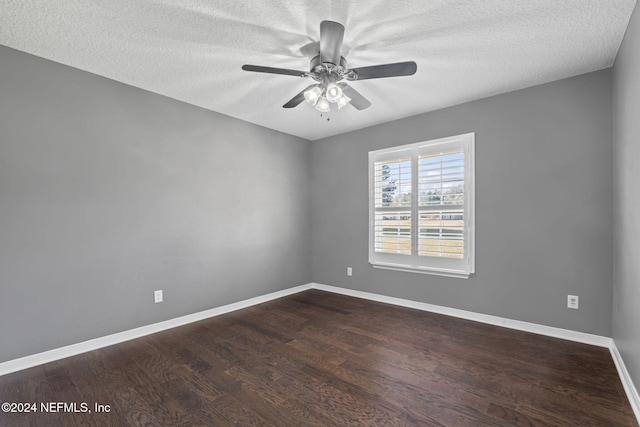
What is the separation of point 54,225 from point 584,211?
4.56 meters

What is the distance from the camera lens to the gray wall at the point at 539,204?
2.57 m

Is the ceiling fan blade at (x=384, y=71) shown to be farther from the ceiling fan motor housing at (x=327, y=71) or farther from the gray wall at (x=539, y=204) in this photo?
the gray wall at (x=539, y=204)

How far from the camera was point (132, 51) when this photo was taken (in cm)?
228

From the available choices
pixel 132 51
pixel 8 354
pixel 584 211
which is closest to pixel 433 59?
A: pixel 584 211

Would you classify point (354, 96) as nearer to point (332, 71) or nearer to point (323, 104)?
point (323, 104)

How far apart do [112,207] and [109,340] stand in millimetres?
1211

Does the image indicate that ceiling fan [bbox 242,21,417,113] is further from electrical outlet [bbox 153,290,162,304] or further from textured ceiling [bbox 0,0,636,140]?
electrical outlet [bbox 153,290,162,304]

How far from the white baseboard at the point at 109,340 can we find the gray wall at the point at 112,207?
0.17 ft

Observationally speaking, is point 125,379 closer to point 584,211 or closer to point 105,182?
point 105,182

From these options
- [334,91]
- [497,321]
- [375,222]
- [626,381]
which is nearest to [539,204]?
[497,321]

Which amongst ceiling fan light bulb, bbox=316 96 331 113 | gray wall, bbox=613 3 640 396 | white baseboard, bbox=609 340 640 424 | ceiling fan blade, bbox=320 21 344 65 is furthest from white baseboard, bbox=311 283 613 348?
ceiling fan blade, bbox=320 21 344 65

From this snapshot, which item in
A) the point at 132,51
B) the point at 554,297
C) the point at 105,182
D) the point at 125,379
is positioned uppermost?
the point at 132,51

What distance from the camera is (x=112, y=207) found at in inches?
106

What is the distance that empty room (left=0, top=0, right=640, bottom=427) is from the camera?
1.84 metres
